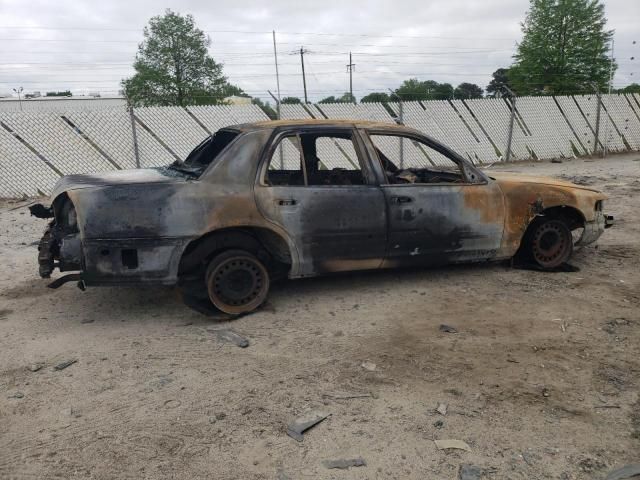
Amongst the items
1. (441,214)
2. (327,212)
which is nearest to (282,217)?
(327,212)

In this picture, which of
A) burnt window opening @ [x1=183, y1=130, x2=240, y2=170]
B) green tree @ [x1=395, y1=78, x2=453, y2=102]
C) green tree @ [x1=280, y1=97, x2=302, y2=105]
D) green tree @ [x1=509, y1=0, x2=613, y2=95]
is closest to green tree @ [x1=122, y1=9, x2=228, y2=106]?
green tree @ [x1=395, y1=78, x2=453, y2=102]

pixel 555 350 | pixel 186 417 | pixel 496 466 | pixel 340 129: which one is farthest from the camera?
pixel 340 129

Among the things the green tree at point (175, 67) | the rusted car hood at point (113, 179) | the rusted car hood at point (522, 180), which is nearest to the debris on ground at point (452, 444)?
the rusted car hood at point (113, 179)

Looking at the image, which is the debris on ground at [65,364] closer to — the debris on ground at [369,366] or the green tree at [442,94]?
the debris on ground at [369,366]

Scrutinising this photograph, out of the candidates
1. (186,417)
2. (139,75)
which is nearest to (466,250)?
(186,417)

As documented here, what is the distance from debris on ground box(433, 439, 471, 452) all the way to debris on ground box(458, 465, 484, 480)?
0.14 metres

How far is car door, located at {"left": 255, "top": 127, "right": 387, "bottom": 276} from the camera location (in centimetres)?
459

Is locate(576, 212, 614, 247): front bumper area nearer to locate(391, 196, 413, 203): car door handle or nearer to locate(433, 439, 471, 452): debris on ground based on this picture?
locate(391, 196, 413, 203): car door handle

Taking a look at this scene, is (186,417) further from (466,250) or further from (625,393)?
(466,250)

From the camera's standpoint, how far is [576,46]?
33.4 metres

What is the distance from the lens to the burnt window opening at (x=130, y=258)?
4.19 m

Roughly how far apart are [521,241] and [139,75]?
1649 inches

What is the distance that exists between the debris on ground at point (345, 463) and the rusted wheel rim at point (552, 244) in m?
3.76

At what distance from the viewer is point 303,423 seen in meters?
3.03
